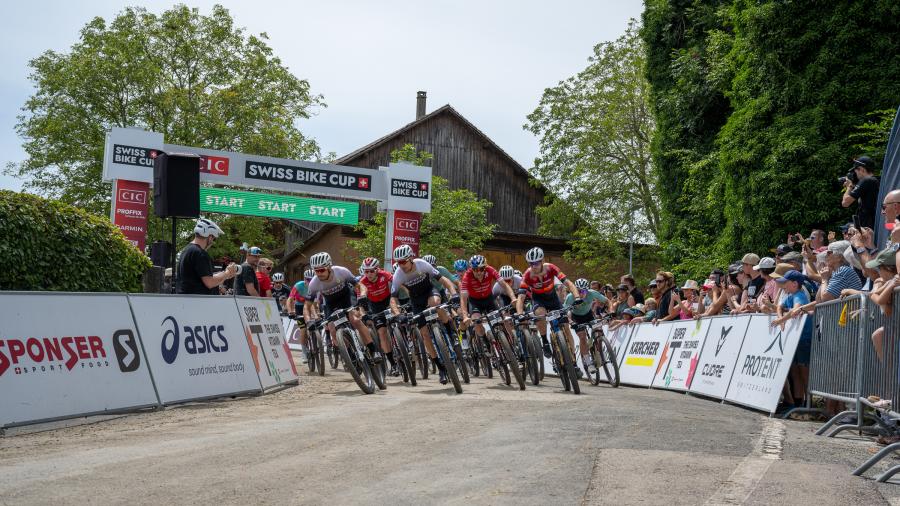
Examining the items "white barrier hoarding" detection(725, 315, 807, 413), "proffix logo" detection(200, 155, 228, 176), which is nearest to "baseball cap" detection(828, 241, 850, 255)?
"white barrier hoarding" detection(725, 315, 807, 413)

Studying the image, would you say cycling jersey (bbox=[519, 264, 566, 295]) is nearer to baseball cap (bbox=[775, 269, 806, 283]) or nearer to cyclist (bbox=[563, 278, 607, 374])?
cyclist (bbox=[563, 278, 607, 374])

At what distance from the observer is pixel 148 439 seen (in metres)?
8.34

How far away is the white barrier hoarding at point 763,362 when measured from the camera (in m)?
Answer: 11.2

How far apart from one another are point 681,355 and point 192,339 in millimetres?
7642

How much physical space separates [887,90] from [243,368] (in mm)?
14683

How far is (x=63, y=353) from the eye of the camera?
9.62m

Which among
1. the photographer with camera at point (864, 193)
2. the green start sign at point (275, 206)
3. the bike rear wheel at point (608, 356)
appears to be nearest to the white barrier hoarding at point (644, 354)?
the bike rear wheel at point (608, 356)

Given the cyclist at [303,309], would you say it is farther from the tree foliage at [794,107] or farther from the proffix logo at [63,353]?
the tree foliage at [794,107]

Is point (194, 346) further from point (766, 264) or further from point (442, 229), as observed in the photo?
point (442, 229)

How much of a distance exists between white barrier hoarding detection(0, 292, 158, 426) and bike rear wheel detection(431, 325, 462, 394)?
12.2 ft

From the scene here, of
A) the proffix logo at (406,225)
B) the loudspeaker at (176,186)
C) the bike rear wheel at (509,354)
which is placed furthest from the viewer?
the proffix logo at (406,225)

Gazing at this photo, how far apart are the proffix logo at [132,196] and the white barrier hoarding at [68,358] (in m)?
19.5

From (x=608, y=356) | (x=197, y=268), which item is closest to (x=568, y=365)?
(x=608, y=356)

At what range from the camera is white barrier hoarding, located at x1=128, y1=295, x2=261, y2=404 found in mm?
11016
